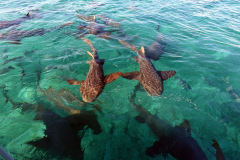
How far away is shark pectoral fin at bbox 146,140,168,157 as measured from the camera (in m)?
3.55

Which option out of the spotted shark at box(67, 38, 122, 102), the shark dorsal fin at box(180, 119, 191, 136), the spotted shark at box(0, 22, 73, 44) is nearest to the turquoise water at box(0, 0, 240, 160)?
the shark dorsal fin at box(180, 119, 191, 136)

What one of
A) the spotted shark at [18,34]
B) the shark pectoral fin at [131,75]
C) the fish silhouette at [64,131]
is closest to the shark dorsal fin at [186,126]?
the shark pectoral fin at [131,75]

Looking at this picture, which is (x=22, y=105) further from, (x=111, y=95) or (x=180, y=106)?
(x=180, y=106)

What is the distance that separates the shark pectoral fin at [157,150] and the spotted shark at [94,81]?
238 cm

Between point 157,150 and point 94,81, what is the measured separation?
3.17 m

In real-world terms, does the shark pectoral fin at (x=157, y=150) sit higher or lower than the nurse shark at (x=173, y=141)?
lower

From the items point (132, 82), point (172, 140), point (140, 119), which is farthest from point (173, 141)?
point (132, 82)

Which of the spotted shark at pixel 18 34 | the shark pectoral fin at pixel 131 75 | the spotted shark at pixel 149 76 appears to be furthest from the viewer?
the spotted shark at pixel 18 34

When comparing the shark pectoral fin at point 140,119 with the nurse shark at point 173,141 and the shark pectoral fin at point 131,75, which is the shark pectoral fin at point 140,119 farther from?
the shark pectoral fin at point 131,75

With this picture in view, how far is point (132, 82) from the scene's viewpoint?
18.5 ft

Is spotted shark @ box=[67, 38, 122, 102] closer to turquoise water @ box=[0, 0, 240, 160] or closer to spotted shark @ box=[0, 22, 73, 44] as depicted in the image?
turquoise water @ box=[0, 0, 240, 160]

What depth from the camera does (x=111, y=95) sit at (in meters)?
5.04

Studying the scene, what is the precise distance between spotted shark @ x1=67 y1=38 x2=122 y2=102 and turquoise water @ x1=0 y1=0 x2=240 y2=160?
226 mm

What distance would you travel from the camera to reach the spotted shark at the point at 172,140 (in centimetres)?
354
